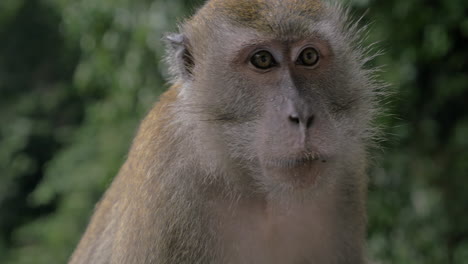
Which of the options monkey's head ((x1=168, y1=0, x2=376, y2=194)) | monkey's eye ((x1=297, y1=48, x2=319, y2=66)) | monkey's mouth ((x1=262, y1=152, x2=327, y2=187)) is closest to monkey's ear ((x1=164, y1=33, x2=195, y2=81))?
monkey's head ((x1=168, y1=0, x2=376, y2=194))

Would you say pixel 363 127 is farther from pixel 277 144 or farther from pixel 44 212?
pixel 44 212

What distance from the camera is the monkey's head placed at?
2.99m

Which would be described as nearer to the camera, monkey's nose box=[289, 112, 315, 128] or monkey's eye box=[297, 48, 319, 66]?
monkey's nose box=[289, 112, 315, 128]

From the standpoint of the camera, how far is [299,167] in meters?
2.96

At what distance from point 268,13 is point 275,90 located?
1.40ft

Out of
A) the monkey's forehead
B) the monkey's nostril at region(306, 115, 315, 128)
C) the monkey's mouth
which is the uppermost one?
the monkey's forehead

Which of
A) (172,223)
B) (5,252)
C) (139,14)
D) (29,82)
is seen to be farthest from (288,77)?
(29,82)

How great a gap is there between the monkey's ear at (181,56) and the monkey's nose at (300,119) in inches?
29.9

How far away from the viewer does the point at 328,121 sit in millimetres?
3049

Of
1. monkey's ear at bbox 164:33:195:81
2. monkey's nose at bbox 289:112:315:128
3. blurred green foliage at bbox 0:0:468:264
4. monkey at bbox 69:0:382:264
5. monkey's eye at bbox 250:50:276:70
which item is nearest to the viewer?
monkey's nose at bbox 289:112:315:128

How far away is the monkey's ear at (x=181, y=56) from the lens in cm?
348

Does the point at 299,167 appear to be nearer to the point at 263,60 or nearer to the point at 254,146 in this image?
the point at 254,146

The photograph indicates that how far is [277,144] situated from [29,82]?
10245 millimetres

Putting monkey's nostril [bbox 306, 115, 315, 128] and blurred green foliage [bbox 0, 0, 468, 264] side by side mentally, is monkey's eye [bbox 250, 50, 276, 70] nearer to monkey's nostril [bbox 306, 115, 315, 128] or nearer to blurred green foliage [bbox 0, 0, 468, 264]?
monkey's nostril [bbox 306, 115, 315, 128]
